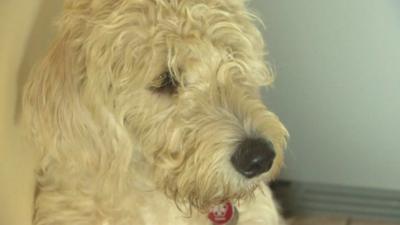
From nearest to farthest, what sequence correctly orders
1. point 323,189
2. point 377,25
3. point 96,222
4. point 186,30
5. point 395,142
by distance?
1. point 186,30
2. point 96,222
3. point 377,25
4. point 395,142
5. point 323,189

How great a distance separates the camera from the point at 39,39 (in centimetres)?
154

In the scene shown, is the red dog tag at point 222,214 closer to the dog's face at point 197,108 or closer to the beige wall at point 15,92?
the dog's face at point 197,108

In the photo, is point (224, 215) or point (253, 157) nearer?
point (253, 157)

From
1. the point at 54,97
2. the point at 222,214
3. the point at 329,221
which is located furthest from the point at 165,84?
the point at 329,221

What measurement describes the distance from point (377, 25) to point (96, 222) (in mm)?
805

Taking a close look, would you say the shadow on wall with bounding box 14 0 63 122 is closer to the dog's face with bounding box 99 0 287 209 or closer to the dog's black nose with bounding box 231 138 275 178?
the dog's face with bounding box 99 0 287 209

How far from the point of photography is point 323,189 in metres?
2.23

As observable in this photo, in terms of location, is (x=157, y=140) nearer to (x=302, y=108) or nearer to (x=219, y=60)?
(x=219, y=60)

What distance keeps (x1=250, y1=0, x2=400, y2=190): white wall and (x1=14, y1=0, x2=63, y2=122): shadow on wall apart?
559 mm

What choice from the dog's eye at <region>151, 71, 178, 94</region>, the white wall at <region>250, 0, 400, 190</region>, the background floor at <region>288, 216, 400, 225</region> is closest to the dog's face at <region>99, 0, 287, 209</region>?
the dog's eye at <region>151, 71, 178, 94</region>

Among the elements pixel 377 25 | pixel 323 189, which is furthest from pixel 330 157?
pixel 377 25

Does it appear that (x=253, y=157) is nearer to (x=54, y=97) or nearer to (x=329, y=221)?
(x=54, y=97)

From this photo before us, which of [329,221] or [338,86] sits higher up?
[338,86]

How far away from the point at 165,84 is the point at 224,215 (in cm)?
31
